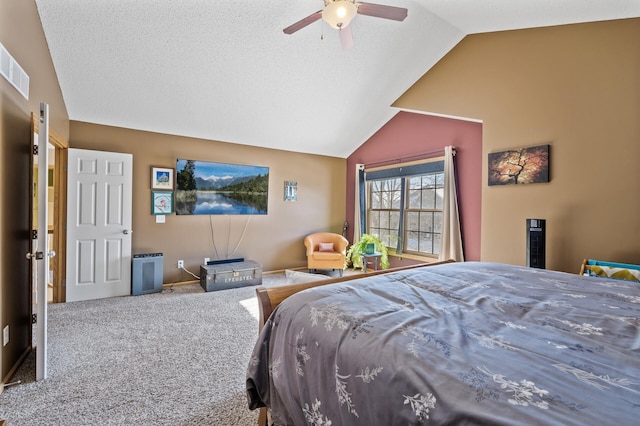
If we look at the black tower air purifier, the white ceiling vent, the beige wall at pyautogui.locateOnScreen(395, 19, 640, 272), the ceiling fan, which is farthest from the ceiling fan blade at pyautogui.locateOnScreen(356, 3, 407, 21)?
the white ceiling vent

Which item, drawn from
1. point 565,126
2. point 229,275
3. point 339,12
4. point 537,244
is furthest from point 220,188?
point 565,126

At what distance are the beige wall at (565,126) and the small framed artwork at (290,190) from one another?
120 inches

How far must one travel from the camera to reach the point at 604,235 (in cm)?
271

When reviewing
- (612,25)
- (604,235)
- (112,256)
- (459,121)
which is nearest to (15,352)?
(112,256)

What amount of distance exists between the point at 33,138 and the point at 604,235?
5015mm

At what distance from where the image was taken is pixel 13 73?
2070mm

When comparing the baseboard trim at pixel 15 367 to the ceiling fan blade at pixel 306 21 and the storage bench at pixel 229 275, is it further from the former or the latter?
the ceiling fan blade at pixel 306 21

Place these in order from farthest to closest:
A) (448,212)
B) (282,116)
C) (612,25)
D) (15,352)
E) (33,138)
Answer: (282,116) < (448,212) < (612,25) < (33,138) < (15,352)

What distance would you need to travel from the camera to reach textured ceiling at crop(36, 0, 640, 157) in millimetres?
2801

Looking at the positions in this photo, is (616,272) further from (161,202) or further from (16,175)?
(161,202)

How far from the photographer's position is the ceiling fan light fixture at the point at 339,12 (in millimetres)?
2154

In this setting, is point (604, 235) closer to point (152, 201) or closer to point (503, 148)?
point (503, 148)

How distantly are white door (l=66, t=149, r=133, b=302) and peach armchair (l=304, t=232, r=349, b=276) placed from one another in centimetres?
271

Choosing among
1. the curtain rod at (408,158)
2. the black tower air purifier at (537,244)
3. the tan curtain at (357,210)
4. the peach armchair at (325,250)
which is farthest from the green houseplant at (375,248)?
the black tower air purifier at (537,244)
